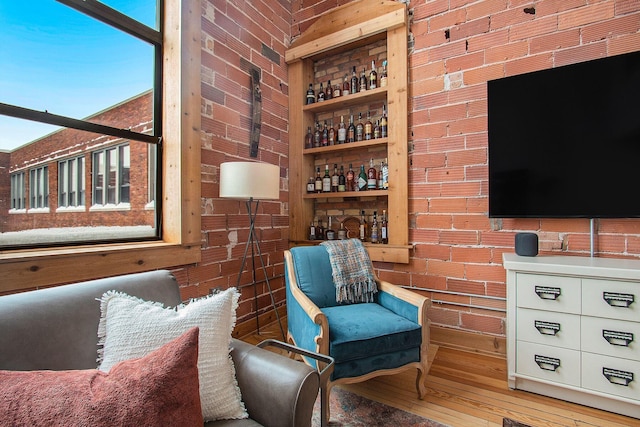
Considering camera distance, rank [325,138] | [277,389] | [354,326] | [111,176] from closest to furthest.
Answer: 1. [277,389]
2. [354,326]
3. [111,176]
4. [325,138]

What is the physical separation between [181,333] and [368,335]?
1.02 meters

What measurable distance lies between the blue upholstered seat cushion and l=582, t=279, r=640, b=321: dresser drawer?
36.1 inches

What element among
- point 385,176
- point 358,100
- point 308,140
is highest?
point 358,100

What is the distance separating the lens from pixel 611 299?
1.62 m

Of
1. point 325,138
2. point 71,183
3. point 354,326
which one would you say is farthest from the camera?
point 325,138

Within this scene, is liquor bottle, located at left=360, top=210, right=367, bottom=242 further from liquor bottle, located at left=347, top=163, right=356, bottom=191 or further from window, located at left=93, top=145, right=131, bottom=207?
window, located at left=93, top=145, right=131, bottom=207

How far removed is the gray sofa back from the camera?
2.83 feet

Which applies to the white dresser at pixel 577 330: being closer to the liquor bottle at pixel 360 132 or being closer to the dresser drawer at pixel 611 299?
the dresser drawer at pixel 611 299

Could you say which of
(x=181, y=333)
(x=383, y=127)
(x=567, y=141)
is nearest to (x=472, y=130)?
Answer: (x=567, y=141)

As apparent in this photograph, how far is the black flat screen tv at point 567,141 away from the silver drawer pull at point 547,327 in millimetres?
726

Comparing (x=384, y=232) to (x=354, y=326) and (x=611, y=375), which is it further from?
(x=611, y=375)

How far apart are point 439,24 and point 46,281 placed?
3.13 meters

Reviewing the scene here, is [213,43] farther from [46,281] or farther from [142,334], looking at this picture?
[142,334]

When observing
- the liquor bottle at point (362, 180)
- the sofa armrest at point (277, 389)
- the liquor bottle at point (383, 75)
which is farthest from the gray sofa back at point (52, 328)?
the liquor bottle at point (383, 75)
